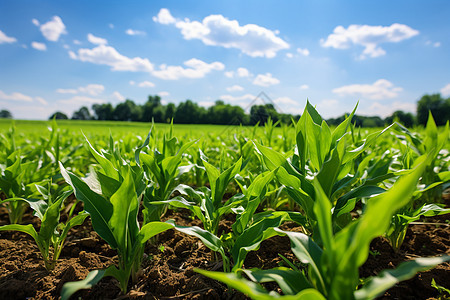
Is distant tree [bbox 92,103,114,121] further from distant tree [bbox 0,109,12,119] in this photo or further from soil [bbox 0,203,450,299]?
soil [bbox 0,203,450,299]

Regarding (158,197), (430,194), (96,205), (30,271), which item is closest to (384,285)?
(96,205)

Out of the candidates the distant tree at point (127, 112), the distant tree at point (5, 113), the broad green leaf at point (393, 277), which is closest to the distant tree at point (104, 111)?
the distant tree at point (127, 112)

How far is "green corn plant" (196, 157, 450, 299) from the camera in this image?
591 mm

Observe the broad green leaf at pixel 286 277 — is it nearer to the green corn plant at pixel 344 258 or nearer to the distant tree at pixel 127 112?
the green corn plant at pixel 344 258

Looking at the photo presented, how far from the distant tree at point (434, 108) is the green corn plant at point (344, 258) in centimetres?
6353

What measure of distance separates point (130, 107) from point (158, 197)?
63.6 metres

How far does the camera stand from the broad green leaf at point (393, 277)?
0.60m

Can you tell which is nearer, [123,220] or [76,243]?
[123,220]

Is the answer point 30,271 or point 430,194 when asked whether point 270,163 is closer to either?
point 30,271

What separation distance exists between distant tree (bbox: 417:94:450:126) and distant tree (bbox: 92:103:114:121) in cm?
6941

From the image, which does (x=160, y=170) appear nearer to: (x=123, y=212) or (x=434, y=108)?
(x=123, y=212)

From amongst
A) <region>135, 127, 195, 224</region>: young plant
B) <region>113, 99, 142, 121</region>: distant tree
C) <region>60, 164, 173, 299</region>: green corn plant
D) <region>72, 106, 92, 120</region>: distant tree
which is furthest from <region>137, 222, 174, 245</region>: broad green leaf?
<region>72, 106, 92, 120</region>: distant tree

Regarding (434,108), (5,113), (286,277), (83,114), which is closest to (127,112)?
(83,114)

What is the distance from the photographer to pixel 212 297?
1.24 metres
